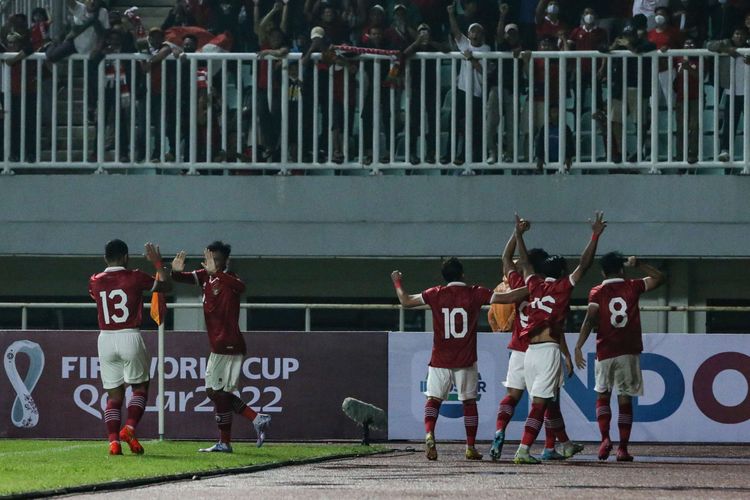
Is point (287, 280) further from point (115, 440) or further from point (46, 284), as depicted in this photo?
point (115, 440)

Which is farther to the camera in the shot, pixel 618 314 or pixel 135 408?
pixel 618 314

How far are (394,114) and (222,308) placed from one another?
5.11 metres

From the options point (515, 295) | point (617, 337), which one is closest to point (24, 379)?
point (515, 295)

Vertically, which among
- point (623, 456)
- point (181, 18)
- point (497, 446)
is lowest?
point (623, 456)

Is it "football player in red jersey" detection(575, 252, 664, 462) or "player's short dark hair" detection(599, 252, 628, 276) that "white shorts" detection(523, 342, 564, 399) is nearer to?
"football player in red jersey" detection(575, 252, 664, 462)

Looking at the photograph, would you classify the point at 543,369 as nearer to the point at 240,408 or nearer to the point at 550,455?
the point at 550,455

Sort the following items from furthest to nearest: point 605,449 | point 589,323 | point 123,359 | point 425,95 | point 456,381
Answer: point 425,95 → point 589,323 → point 605,449 → point 456,381 → point 123,359

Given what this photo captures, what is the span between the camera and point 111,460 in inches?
563

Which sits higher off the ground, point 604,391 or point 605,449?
point 604,391

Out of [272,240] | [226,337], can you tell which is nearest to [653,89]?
[272,240]

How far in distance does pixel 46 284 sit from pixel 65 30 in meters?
3.03

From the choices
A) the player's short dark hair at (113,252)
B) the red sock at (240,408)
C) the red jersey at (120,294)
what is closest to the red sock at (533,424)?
the red sock at (240,408)

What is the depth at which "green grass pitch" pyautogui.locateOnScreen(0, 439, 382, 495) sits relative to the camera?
12266 millimetres

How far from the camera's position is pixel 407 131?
65.6ft
